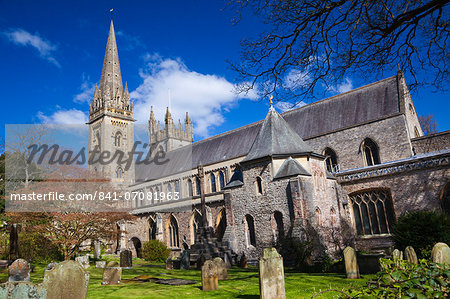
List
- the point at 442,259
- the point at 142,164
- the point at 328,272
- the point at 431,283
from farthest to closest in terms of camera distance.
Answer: the point at 142,164
the point at 328,272
the point at 442,259
the point at 431,283

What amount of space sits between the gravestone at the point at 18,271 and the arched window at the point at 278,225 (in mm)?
11219

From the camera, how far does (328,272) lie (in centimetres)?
1328

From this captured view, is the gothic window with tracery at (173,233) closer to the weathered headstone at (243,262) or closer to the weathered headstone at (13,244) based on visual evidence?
the weathered headstone at (243,262)

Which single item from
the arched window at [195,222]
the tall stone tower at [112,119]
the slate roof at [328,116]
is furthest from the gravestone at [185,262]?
the tall stone tower at [112,119]

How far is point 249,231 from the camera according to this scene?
19.0 meters

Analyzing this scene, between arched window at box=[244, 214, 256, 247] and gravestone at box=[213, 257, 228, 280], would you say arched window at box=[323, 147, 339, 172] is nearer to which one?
arched window at box=[244, 214, 256, 247]

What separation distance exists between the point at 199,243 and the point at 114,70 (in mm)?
38356

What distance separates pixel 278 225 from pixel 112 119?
36467 mm

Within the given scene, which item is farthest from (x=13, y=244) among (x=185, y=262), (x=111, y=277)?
(x=185, y=262)

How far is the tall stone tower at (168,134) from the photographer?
51.2 meters

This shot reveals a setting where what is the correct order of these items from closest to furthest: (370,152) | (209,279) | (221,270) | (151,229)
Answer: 1. (209,279)
2. (221,270)
3. (370,152)
4. (151,229)

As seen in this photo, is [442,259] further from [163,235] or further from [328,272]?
[163,235]

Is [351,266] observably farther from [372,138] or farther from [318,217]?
[372,138]

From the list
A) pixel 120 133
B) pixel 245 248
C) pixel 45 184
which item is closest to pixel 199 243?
pixel 245 248
